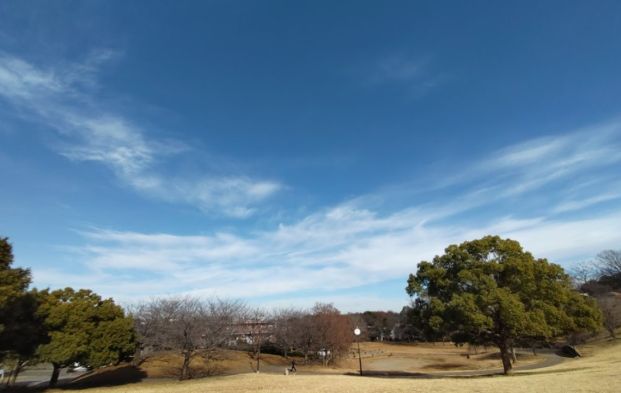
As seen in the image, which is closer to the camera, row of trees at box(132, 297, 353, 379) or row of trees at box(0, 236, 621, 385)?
row of trees at box(0, 236, 621, 385)

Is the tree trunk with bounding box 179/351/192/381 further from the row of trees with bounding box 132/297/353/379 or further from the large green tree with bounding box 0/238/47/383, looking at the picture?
the large green tree with bounding box 0/238/47/383

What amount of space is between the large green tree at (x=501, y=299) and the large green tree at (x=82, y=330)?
22.4m

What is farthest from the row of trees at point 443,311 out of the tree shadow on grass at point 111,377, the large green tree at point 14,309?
the tree shadow on grass at point 111,377

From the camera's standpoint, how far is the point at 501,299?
23.5m

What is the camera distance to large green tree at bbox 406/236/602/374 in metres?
23.6

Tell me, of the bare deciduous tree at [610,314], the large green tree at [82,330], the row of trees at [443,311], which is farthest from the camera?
the bare deciduous tree at [610,314]

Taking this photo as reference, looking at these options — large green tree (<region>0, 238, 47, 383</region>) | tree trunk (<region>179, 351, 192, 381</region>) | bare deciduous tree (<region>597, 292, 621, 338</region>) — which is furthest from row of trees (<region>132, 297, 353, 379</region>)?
bare deciduous tree (<region>597, 292, 621, 338</region>)

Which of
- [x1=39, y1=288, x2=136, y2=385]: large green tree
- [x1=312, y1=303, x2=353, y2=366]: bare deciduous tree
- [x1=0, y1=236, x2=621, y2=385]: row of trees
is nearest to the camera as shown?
[x1=0, y1=236, x2=621, y2=385]: row of trees

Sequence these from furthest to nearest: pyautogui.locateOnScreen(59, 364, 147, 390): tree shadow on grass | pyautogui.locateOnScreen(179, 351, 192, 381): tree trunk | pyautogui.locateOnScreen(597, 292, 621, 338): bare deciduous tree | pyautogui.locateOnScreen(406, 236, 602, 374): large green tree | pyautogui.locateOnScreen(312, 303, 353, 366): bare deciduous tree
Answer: pyautogui.locateOnScreen(312, 303, 353, 366): bare deciduous tree
pyautogui.locateOnScreen(597, 292, 621, 338): bare deciduous tree
pyautogui.locateOnScreen(179, 351, 192, 381): tree trunk
pyautogui.locateOnScreen(59, 364, 147, 390): tree shadow on grass
pyautogui.locateOnScreen(406, 236, 602, 374): large green tree

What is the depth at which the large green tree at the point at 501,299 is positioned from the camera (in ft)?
77.4

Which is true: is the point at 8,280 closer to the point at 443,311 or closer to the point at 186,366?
the point at 186,366

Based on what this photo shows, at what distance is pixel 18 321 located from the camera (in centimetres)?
2045

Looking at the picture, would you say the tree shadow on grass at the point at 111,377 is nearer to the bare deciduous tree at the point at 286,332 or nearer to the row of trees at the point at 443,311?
the row of trees at the point at 443,311

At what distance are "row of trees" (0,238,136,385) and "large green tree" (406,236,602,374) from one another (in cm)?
2269
